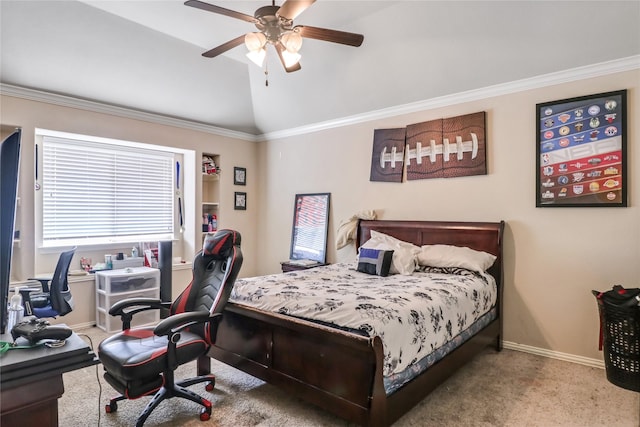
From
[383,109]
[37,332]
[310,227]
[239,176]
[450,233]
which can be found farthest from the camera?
[239,176]

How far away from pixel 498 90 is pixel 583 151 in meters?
0.96

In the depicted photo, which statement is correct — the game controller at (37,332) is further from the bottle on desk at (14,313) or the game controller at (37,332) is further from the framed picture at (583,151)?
the framed picture at (583,151)

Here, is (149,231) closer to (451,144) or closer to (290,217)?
(290,217)

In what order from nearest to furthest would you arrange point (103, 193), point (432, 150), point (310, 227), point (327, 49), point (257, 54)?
point (257, 54) < point (327, 49) < point (432, 150) < point (103, 193) < point (310, 227)

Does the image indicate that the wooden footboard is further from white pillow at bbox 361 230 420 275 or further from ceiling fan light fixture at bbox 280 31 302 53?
ceiling fan light fixture at bbox 280 31 302 53

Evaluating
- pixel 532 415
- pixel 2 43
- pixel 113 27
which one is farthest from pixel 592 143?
pixel 2 43

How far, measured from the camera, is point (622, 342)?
2.74 metres

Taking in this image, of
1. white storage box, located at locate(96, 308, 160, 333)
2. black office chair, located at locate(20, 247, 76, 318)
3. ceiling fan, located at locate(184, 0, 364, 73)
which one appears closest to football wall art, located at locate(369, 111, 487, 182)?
ceiling fan, located at locate(184, 0, 364, 73)

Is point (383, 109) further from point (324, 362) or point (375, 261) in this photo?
point (324, 362)

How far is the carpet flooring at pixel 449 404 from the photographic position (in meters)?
2.30

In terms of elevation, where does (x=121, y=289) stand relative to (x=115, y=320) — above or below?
above

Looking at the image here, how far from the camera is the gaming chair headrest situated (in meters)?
2.71

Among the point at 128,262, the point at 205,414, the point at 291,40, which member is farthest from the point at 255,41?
the point at 128,262

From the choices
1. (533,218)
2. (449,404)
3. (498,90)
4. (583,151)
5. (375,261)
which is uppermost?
(498,90)
